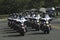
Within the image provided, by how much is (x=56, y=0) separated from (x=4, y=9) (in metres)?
13.7

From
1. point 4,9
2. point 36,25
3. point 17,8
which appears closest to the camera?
point 36,25

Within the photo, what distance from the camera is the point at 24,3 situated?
69.1 m

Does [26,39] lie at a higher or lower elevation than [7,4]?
lower

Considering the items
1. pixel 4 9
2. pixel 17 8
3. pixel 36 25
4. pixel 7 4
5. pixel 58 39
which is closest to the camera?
pixel 58 39

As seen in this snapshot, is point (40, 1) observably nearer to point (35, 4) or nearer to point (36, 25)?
point (35, 4)

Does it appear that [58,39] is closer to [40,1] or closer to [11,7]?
[11,7]

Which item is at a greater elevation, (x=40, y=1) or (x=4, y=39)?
(x=40, y=1)

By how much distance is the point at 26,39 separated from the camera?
68.3 ft

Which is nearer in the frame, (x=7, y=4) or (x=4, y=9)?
(x=7, y=4)

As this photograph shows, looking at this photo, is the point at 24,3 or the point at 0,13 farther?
the point at 0,13

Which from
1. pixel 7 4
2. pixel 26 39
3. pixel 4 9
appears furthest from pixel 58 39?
pixel 4 9

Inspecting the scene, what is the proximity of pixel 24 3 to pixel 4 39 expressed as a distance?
48.1 metres

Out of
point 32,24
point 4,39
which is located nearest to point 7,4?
point 32,24

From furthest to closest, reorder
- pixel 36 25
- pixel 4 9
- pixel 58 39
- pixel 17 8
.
Result: pixel 4 9 < pixel 17 8 < pixel 36 25 < pixel 58 39
